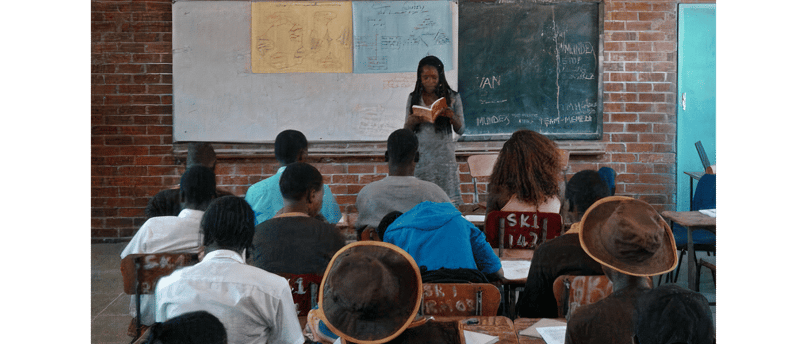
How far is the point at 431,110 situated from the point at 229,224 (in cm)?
211

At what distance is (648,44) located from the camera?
3.16 metres

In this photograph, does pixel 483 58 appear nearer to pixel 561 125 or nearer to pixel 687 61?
pixel 561 125

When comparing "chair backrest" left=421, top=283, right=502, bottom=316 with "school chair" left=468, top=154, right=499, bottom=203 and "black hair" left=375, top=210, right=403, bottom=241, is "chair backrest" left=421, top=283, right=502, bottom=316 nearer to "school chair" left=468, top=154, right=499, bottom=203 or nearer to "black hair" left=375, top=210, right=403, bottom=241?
"black hair" left=375, top=210, right=403, bottom=241

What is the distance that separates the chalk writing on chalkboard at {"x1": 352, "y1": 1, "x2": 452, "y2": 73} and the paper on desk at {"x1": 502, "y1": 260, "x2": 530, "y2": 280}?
5.68ft

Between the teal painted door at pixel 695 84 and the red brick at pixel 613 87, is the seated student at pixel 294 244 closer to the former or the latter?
the teal painted door at pixel 695 84

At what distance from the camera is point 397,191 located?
9.73 ft

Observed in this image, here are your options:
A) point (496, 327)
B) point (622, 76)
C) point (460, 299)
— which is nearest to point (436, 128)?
point (622, 76)

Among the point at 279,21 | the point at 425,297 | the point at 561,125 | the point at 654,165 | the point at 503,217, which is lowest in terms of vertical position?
the point at 425,297

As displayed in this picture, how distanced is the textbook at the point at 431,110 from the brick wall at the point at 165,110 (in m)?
0.71

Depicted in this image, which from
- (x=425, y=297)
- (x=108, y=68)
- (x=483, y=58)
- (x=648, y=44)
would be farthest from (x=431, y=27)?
(x=425, y=297)

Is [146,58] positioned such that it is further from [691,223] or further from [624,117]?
[691,223]

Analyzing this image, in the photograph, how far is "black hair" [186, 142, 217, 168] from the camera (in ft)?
11.2

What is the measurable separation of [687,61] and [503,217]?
3.93 ft

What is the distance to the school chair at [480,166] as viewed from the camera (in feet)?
12.3
